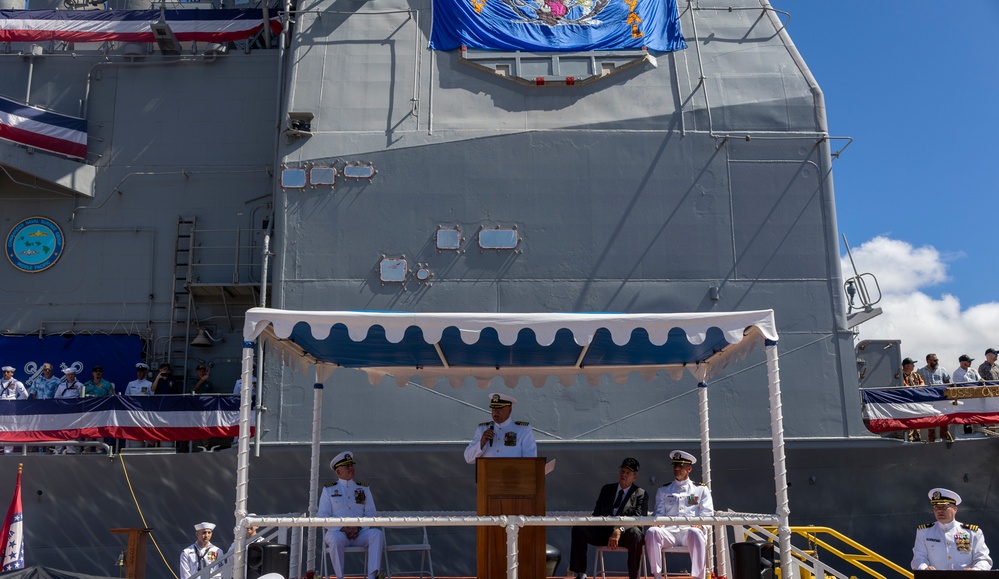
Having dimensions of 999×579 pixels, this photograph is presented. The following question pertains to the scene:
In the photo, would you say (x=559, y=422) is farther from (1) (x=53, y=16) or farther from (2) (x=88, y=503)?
(1) (x=53, y=16)

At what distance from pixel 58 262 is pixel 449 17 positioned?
667cm

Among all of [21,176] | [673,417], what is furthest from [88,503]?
[673,417]

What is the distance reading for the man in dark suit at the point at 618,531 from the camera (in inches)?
260

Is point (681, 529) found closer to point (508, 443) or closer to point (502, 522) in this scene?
point (508, 443)

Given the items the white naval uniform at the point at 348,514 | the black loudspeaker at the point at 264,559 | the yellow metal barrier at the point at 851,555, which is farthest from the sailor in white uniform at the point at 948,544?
the black loudspeaker at the point at 264,559

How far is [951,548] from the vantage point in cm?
677

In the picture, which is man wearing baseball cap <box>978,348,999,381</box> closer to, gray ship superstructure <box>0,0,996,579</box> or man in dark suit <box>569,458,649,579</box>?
gray ship superstructure <box>0,0,996,579</box>

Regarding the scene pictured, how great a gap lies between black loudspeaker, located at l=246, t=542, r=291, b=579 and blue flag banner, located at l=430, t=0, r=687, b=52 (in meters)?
6.70

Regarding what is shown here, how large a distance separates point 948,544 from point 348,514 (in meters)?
4.90

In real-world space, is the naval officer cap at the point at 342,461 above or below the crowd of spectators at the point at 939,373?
below

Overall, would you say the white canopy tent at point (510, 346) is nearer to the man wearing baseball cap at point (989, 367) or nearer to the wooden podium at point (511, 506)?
the wooden podium at point (511, 506)

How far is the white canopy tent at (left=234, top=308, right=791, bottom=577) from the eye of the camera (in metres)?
5.75

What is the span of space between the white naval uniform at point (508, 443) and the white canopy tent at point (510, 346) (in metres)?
0.67

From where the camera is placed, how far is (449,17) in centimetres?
1078
